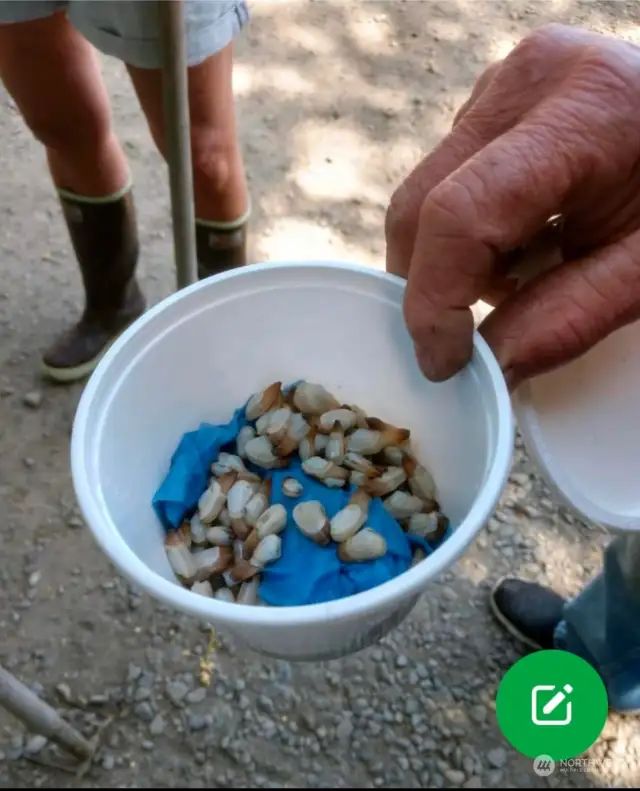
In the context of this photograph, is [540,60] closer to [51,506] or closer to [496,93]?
[496,93]

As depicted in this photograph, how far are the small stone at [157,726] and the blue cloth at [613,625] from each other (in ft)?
1.39

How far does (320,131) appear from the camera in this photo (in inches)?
60.9

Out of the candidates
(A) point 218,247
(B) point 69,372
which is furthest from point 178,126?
(B) point 69,372

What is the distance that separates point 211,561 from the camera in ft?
2.15

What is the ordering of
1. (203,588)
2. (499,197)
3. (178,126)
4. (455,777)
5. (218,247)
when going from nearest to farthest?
(499,197) < (203,588) < (178,126) < (455,777) < (218,247)

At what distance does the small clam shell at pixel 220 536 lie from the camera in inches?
26.6

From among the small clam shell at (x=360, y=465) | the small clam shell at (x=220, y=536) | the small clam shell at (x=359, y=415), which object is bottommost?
the small clam shell at (x=220, y=536)

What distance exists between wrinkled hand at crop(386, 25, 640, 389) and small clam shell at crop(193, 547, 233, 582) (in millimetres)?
226

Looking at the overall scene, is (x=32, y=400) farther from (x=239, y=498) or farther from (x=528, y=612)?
(x=528, y=612)

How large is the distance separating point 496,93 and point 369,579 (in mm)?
352

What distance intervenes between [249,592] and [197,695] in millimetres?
298

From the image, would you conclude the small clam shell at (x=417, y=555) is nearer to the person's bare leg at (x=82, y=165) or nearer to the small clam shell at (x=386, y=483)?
the small clam shell at (x=386, y=483)

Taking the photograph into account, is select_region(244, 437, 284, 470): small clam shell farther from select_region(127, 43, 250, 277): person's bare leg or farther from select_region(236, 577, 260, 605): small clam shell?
select_region(127, 43, 250, 277): person's bare leg

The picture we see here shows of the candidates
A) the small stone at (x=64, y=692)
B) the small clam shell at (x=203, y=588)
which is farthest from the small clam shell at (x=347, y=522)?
the small stone at (x=64, y=692)
